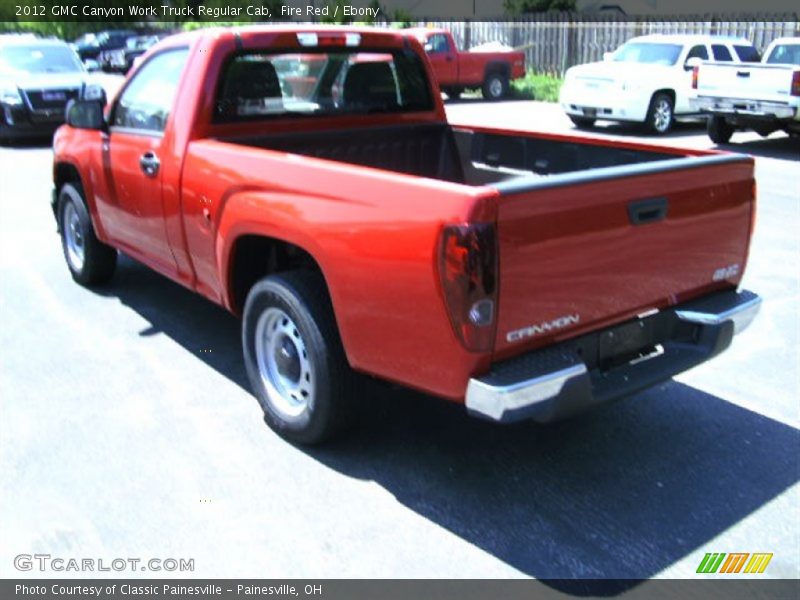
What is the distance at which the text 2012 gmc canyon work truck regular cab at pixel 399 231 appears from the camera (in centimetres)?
310

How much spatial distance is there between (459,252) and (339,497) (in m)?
1.32

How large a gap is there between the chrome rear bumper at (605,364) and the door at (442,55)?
19.3 metres

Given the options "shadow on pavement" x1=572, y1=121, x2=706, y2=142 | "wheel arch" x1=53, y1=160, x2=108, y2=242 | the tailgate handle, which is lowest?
"shadow on pavement" x1=572, y1=121, x2=706, y2=142

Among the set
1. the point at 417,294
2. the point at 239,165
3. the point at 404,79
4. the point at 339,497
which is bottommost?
the point at 339,497

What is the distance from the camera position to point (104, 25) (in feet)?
152

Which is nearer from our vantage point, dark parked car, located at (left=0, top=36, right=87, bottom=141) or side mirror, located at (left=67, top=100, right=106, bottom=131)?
side mirror, located at (left=67, top=100, right=106, bottom=131)

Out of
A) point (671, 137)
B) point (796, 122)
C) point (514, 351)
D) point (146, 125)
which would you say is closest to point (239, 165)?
point (146, 125)

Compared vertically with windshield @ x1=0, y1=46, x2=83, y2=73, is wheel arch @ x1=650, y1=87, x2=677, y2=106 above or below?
below

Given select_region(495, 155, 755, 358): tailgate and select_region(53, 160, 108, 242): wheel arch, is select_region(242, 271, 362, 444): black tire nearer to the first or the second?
select_region(495, 155, 755, 358): tailgate

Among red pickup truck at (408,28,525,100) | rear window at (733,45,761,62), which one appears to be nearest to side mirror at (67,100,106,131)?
rear window at (733,45,761,62)

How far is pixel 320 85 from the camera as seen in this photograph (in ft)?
18.0

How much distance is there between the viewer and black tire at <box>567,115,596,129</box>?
15.9 m

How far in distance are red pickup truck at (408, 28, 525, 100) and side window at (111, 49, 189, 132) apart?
1704cm

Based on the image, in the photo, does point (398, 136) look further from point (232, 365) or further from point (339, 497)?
point (339, 497)
